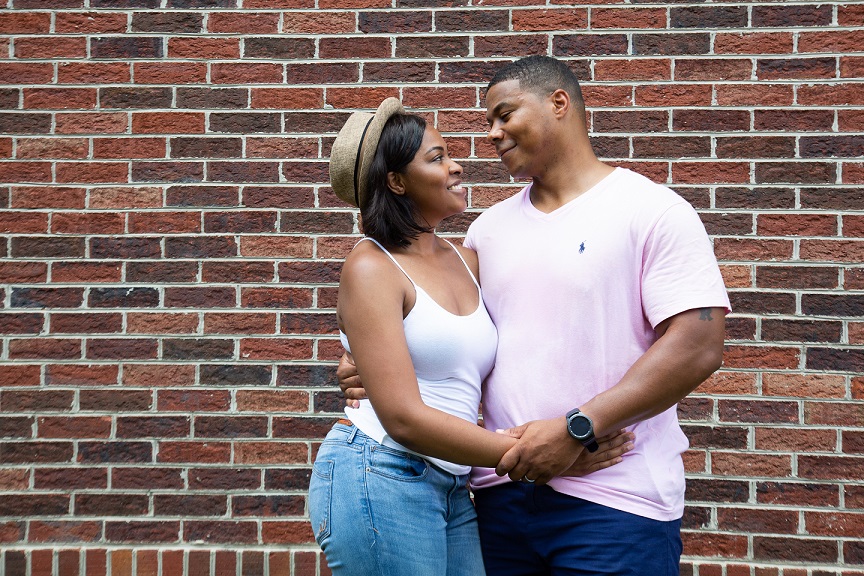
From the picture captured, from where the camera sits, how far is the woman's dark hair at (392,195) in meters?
2.22

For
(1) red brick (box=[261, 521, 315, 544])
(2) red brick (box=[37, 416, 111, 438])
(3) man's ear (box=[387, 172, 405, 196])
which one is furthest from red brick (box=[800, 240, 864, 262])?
(2) red brick (box=[37, 416, 111, 438])

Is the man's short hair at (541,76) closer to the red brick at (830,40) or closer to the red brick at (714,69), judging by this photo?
the red brick at (714,69)

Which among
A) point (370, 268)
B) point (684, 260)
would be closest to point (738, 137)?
point (684, 260)

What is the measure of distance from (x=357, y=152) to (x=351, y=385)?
2.12 feet

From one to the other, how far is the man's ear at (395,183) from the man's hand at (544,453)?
0.76 meters

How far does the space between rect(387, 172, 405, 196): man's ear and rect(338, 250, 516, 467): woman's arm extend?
1.07ft

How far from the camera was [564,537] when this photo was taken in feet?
6.86

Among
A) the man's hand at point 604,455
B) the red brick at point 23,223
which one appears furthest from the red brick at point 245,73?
the man's hand at point 604,455

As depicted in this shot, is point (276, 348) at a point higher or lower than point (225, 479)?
higher

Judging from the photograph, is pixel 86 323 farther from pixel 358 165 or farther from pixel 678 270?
pixel 678 270

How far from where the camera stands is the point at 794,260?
323cm

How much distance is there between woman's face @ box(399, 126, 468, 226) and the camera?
2.28m

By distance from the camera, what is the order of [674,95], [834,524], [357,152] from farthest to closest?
[674,95] < [834,524] < [357,152]

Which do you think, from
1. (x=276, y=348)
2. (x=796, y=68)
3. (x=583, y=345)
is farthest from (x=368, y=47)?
(x=583, y=345)
